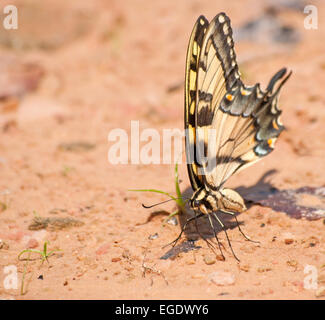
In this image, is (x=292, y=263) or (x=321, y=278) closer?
(x=321, y=278)

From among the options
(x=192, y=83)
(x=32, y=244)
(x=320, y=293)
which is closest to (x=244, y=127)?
(x=192, y=83)

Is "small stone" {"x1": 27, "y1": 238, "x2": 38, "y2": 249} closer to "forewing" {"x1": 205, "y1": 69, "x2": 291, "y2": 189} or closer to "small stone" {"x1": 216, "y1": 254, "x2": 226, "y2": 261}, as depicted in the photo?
"small stone" {"x1": 216, "y1": 254, "x2": 226, "y2": 261}

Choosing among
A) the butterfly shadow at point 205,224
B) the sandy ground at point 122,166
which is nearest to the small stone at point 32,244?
the sandy ground at point 122,166

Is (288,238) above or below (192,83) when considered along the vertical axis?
below

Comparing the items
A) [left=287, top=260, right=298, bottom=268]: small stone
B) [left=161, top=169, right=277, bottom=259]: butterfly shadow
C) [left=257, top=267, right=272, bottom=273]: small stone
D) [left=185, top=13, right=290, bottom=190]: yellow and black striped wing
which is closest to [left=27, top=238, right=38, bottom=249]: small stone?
[left=161, top=169, right=277, bottom=259]: butterfly shadow

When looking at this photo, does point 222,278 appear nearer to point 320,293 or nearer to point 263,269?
point 263,269

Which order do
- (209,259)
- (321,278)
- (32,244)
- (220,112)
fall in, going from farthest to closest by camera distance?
(220,112)
(32,244)
(209,259)
(321,278)

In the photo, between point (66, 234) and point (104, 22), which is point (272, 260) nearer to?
point (66, 234)
